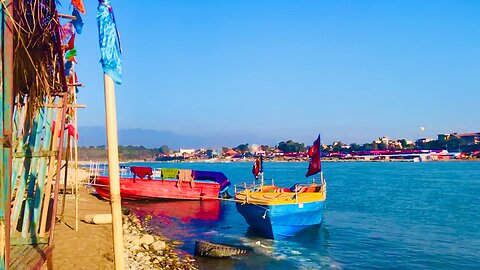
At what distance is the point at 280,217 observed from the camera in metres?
21.3

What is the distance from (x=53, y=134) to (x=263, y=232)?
48.6 ft

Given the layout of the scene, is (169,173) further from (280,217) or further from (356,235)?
(356,235)

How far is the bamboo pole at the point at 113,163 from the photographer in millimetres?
4484

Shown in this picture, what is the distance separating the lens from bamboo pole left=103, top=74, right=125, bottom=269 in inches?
177

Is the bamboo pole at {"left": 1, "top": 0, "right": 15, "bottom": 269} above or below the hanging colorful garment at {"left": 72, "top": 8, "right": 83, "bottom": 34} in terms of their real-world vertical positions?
below

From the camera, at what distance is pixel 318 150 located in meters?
23.7

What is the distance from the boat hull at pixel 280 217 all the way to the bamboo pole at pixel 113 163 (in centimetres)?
1668

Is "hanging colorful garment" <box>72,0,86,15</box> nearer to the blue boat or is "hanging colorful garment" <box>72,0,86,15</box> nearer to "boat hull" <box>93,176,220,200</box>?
the blue boat

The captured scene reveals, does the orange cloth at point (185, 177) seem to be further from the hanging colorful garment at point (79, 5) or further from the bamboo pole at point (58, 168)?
the hanging colorful garment at point (79, 5)

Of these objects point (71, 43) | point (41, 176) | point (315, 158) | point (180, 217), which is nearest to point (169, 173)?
point (180, 217)

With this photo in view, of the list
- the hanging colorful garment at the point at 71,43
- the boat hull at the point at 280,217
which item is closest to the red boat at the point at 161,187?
the boat hull at the point at 280,217

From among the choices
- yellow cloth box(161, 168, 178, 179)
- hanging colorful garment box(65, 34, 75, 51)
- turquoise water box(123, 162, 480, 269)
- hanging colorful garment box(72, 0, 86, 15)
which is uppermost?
hanging colorful garment box(72, 0, 86, 15)

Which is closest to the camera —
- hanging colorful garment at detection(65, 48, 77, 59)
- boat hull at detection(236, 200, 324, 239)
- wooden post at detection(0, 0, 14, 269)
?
wooden post at detection(0, 0, 14, 269)

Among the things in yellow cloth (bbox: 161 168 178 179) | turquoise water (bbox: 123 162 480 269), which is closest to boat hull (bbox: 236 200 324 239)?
turquoise water (bbox: 123 162 480 269)
